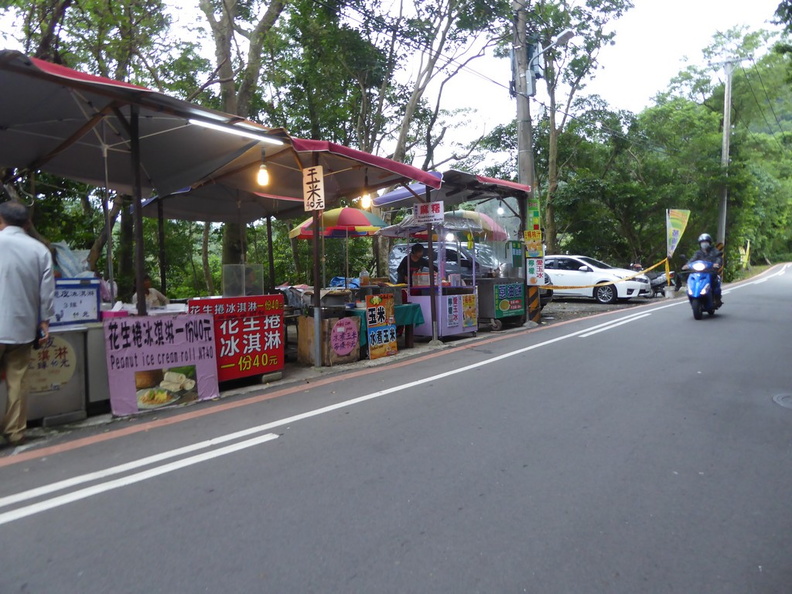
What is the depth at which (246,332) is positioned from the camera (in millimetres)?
6395

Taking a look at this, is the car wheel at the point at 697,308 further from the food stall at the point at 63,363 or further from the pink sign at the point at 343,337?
the food stall at the point at 63,363

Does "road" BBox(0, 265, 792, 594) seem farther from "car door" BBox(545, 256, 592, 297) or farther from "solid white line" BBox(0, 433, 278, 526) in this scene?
"car door" BBox(545, 256, 592, 297)

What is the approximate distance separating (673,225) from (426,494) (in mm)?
19215

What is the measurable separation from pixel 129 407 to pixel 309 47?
1332 centimetres

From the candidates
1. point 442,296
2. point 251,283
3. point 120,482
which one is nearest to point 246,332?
point 251,283

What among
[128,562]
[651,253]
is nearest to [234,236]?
[128,562]

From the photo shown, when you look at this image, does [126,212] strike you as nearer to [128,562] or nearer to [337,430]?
[337,430]

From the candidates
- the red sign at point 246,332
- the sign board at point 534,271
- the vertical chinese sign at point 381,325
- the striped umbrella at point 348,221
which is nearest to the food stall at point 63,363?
the red sign at point 246,332

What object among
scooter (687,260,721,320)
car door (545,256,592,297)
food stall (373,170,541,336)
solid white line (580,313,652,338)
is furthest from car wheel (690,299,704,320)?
car door (545,256,592,297)

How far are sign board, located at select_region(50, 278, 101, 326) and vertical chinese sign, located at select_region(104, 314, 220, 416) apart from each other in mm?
331

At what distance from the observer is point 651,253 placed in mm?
24938

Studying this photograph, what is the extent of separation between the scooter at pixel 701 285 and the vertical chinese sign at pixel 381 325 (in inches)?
259

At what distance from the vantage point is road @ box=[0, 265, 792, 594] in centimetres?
249

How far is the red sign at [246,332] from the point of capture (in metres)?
6.12
